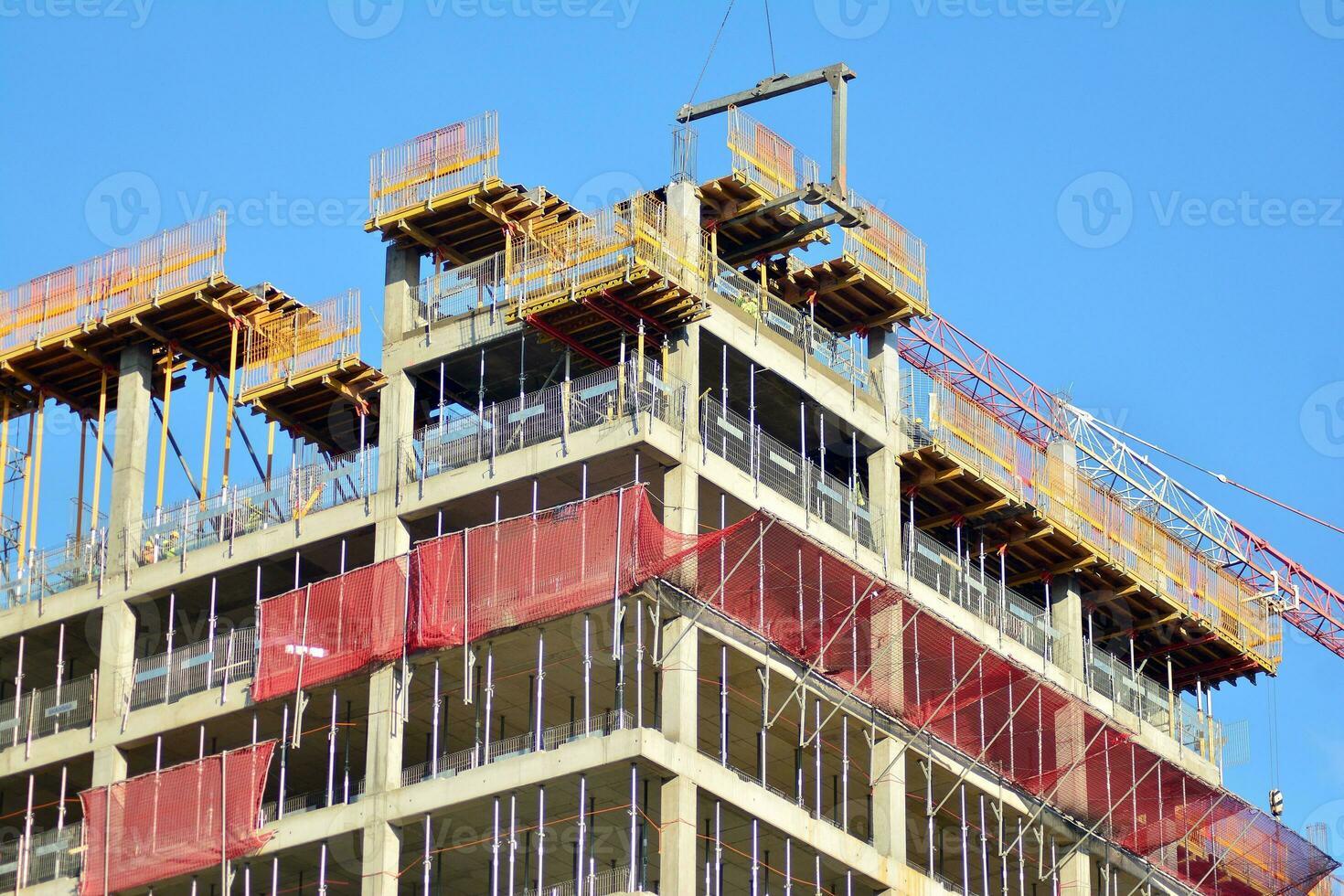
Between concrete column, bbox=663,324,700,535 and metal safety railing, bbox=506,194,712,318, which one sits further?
metal safety railing, bbox=506,194,712,318

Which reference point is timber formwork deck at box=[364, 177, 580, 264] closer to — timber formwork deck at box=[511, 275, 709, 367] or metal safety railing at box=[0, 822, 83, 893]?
timber formwork deck at box=[511, 275, 709, 367]

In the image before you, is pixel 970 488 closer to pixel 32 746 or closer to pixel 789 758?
pixel 789 758

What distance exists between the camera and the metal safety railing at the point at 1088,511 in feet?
302

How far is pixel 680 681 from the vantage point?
76.4 m

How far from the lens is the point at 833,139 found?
8750 centimetres

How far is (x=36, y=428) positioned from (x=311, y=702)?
56.4 feet

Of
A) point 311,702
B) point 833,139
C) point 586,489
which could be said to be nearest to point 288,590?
point 311,702

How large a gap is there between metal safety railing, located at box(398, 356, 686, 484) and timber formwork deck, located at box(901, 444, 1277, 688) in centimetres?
1255

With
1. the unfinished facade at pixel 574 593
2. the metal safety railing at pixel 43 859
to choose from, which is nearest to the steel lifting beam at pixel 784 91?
the unfinished facade at pixel 574 593

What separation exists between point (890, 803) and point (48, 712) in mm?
25863

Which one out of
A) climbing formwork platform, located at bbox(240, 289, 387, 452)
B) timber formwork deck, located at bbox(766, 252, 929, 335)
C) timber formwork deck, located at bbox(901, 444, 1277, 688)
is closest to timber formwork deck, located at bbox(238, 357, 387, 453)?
climbing formwork platform, located at bbox(240, 289, 387, 452)

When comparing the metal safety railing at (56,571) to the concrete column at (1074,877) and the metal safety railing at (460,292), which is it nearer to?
the metal safety railing at (460,292)

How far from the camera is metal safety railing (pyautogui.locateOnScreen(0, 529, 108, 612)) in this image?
294ft

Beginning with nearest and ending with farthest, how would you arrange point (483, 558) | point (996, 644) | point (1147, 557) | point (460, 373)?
1. point (483, 558)
2. point (460, 373)
3. point (996, 644)
4. point (1147, 557)
